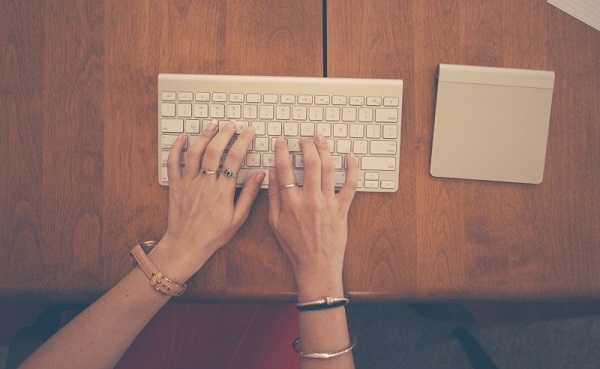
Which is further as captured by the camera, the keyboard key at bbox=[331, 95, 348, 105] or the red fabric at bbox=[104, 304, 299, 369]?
the red fabric at bbox=[104, 304, 299, 369]

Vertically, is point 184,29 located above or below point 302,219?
above

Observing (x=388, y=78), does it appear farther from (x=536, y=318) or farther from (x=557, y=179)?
(x=536, y=318)

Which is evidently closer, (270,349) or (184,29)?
(184,29)

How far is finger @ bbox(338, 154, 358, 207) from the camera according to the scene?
2.15 feet

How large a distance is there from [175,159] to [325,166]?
234 millimetres

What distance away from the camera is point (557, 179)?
688 mm

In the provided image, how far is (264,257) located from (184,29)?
40 cm

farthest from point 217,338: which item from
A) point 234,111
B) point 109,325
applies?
point 234,111

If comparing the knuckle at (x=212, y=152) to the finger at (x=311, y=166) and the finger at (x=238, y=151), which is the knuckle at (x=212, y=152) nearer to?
the finger at (x=238, y=151)

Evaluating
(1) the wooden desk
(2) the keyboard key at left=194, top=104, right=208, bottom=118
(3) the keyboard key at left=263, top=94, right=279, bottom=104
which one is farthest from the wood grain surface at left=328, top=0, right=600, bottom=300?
(2) the keyboard key at left=194, top=104, right=208, bottom=118

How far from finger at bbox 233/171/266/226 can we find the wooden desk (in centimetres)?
3

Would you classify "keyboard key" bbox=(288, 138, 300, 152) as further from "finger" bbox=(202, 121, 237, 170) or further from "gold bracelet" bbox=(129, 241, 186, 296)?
"gold bracelet" bbox=(129, 241, 186, 296)

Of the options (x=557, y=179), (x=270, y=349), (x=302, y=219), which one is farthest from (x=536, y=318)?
(x=302, y=219)

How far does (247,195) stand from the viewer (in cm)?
66
